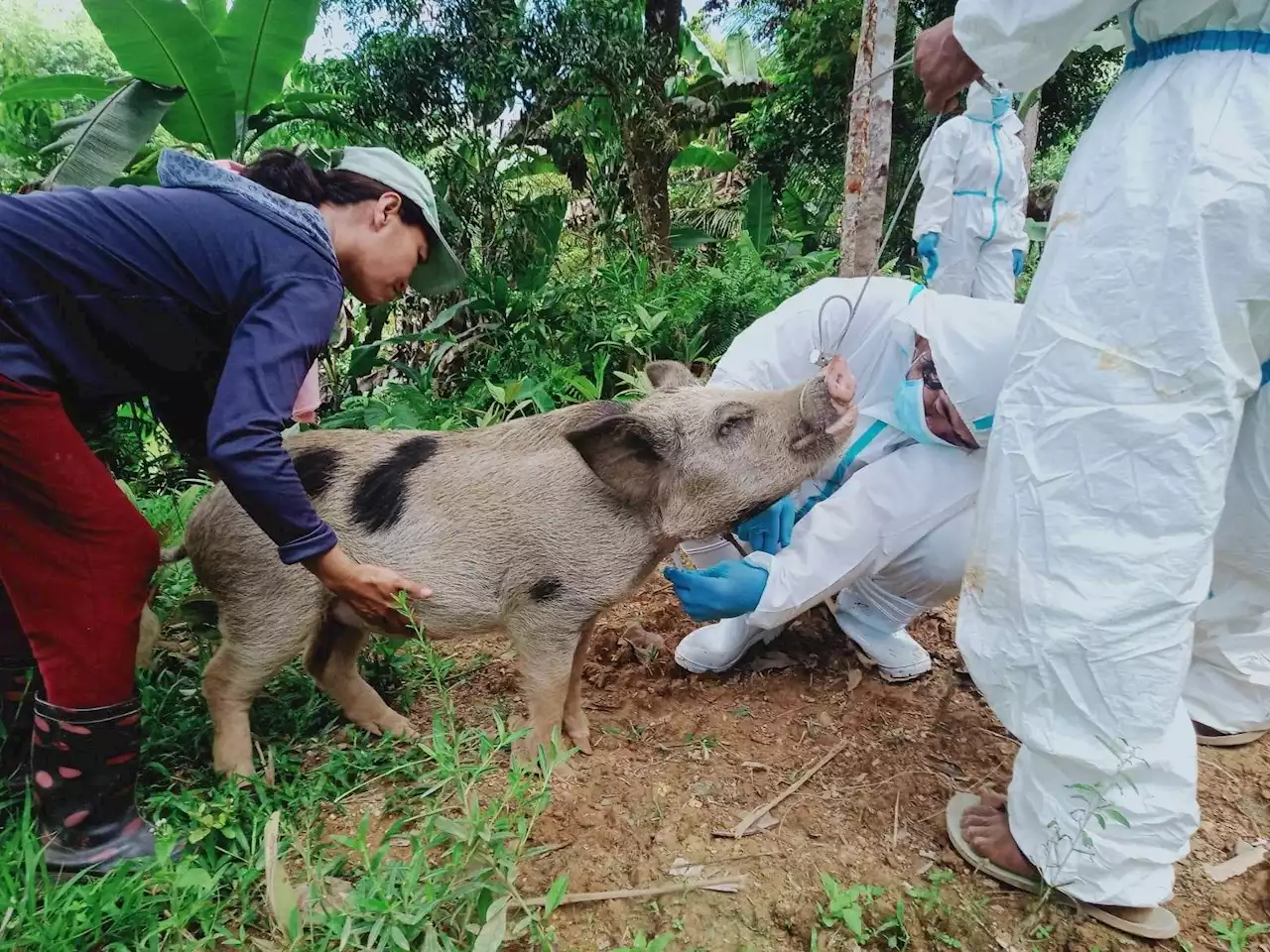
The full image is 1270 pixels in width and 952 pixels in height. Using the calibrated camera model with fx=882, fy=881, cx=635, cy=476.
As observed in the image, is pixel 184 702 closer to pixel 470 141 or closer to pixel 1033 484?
pixel 1033 484

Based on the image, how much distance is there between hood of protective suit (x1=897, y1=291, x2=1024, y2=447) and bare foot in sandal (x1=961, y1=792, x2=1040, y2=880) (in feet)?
3.62

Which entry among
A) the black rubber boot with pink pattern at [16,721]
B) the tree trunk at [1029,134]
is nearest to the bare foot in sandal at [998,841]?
the black rubber boot with pink pattern at [16,721]

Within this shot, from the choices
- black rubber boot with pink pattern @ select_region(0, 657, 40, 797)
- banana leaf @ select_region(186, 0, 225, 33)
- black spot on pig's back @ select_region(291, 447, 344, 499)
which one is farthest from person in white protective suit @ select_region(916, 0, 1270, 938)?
banana leaf @ select_region(186, 0, 225, 33)

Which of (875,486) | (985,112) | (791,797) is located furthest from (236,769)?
(985,112)

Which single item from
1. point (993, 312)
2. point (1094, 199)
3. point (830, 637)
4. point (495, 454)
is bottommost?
point (830, 637)

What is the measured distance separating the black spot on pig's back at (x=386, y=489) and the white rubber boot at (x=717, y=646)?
4.25 ft

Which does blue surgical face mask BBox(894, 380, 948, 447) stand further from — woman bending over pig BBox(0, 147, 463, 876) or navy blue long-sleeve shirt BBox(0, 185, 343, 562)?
navy blue long-sleeve shirt BBox(0, 185, 343, 562)

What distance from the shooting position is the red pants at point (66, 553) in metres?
1.99

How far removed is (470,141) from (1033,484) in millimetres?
6465

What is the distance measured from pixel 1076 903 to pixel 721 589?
1.22 m

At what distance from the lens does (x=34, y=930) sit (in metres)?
1.86

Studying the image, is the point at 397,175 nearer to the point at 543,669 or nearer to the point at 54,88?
the point at 543,669

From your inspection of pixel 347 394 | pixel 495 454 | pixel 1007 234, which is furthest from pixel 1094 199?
pixel 347 394

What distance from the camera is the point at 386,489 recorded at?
2.60 metres
